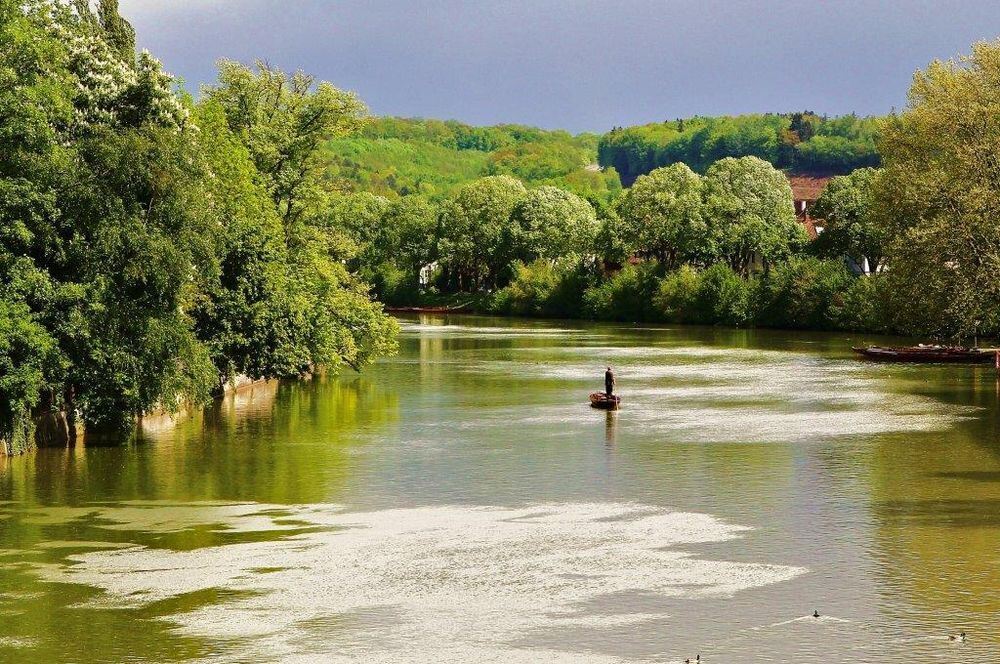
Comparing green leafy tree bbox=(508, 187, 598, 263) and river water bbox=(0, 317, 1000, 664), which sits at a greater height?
green leafy tree bbox=(508, 187, 598, 263)

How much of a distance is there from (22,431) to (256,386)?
2338cm

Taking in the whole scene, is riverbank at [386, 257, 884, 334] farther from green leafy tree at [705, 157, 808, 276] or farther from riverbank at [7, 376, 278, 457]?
riverbank at [7, 376, 278, 457]

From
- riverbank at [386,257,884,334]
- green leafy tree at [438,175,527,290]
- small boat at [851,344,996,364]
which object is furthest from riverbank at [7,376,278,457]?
green leafy tree at [438,175,527,290]

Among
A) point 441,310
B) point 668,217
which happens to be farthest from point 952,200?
point 441,310

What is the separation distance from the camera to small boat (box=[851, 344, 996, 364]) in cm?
8036

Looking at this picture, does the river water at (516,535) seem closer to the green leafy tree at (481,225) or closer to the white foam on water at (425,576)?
the white foam on water at (425,576)

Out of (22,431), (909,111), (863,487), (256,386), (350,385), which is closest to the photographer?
(863,487)

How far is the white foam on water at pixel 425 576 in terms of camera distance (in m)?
22.3

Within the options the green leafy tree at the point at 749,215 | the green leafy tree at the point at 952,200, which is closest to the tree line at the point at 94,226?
the green leafy tree at the point at 952,200

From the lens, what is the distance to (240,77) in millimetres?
68125

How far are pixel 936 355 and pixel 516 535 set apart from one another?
56468mm

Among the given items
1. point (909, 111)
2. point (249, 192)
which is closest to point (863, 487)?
point (249, 192)

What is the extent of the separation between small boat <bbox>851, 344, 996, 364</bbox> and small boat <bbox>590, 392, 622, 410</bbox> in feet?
104

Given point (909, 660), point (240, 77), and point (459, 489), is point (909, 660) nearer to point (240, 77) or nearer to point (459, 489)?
point (459, 489)
